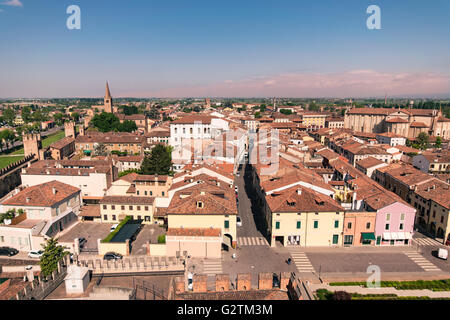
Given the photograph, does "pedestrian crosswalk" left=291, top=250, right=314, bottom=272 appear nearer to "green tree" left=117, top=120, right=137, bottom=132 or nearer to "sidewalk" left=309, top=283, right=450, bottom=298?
"sidewalk" left=309, top=283, right=450, bottom=298

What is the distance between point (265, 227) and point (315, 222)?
23.3ft

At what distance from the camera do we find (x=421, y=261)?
31.8m

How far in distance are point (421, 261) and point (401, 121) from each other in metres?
85.5

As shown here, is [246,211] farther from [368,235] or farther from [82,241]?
[82,241]

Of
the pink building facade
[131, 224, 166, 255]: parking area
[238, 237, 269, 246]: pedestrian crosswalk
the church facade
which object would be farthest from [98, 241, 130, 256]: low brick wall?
the church facade

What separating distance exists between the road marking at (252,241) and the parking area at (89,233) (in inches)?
647

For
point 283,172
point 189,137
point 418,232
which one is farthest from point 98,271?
point 189,137

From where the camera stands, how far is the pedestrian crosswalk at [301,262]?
29.8 metres

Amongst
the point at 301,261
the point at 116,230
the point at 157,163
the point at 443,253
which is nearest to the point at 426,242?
the point at 443,253

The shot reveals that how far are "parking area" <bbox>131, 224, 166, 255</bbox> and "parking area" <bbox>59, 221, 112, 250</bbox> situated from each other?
434 cm

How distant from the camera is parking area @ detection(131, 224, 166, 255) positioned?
3283 centimetres

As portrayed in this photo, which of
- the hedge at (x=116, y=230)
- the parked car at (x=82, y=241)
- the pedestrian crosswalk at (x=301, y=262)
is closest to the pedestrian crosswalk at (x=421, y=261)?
the pedestrian crosswalk at (x=301, y=262)
